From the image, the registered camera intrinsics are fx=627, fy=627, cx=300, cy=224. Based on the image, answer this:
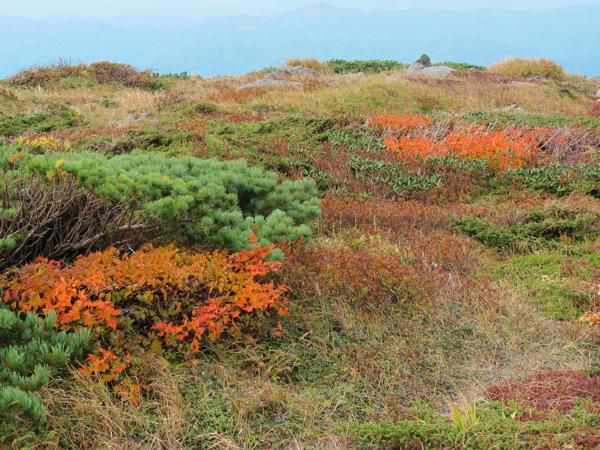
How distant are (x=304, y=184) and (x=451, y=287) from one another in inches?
63.3

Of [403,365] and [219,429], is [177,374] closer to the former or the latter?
[219,429]

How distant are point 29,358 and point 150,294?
0.81 meters

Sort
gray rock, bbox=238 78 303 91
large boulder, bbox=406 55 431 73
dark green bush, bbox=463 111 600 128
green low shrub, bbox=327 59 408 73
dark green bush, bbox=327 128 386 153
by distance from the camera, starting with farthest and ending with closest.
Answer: green low shrub, bbox=327 59 408 73
large boulder, bbox=406 55 431 73
gray rock, bbox=238 78 303 91
dark green bush, bbox=463 111 600 128
dark green bush, bbox=327 128 386 153

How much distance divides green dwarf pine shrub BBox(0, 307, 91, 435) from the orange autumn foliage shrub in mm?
112

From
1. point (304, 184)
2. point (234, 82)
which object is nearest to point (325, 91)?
point (234, 82)

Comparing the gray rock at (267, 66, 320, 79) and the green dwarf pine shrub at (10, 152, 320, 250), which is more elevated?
the gray rock at (267, 66, 320, 79)

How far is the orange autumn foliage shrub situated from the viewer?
3744 millimetres

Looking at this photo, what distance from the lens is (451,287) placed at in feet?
17.0

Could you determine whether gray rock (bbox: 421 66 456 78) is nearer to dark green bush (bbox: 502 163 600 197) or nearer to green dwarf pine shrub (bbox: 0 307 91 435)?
dark green bush (bbox: 502 163 600 197)

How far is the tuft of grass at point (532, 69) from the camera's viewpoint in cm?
2765

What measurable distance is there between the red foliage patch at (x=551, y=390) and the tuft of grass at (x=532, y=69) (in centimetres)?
2541

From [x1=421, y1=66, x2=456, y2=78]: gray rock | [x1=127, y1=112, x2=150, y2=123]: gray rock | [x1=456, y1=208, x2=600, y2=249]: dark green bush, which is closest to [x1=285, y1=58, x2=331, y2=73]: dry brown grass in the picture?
[x1=421, y1=66, x2=456, y2=78]: gray rock

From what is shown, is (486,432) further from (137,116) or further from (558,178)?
(137,116)

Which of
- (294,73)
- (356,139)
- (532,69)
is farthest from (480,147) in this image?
(532,69)
